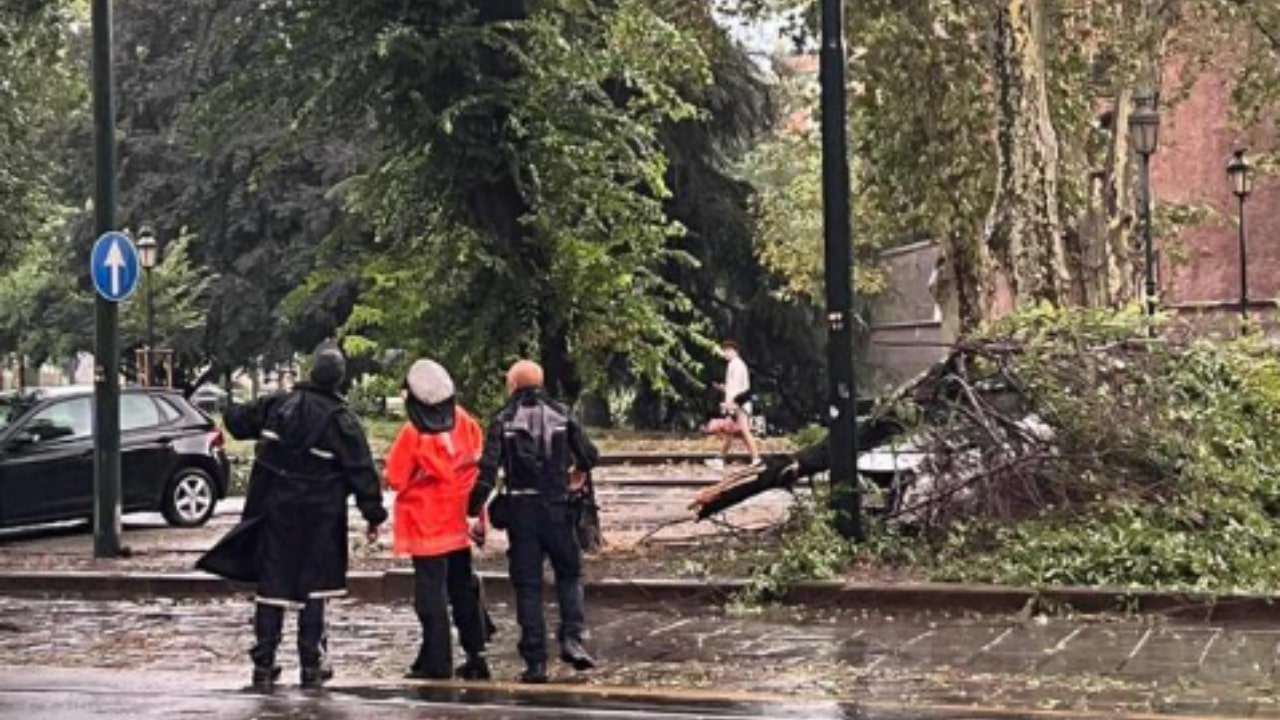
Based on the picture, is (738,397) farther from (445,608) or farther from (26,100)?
(445,608)

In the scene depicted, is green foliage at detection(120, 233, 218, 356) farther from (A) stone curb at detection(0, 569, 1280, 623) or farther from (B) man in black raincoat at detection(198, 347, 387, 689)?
(B) man in black raincoat at detection(198, 347, 387, 689)

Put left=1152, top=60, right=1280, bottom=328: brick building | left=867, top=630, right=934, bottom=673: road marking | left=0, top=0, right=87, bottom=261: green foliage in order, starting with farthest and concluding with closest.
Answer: left=1152, top=60, right=1280, bottom=328: brick building → left=0, top=0, right=87, bottom=261: green foliage → left=867, top=630, right=934, bottom=673: road marking

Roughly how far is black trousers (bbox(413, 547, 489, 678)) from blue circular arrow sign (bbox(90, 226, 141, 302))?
7.09 m

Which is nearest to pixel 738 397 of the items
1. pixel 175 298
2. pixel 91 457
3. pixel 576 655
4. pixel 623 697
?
pixel 91 457

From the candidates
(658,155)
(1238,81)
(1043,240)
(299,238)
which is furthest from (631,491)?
(299,238)

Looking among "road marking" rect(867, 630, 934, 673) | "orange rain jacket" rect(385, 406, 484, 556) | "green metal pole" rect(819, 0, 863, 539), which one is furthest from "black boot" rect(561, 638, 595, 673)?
"green metal pole" rect(819, 0, 863, 539)

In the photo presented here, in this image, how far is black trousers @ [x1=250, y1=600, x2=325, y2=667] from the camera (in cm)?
Answer: 953

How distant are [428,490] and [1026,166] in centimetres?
1128

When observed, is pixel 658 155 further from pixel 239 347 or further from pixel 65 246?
pixel 65 246

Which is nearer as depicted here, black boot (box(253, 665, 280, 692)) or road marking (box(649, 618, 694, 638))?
black boot (box(253, 665, 280, 692))

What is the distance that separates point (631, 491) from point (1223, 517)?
11.0 m

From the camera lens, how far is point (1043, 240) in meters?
19.0

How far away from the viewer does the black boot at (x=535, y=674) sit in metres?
9.50

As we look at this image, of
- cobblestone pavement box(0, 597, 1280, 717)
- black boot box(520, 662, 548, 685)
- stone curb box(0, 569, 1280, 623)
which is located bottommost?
cobblestone pavement box(0, 597, 1280, 717)
